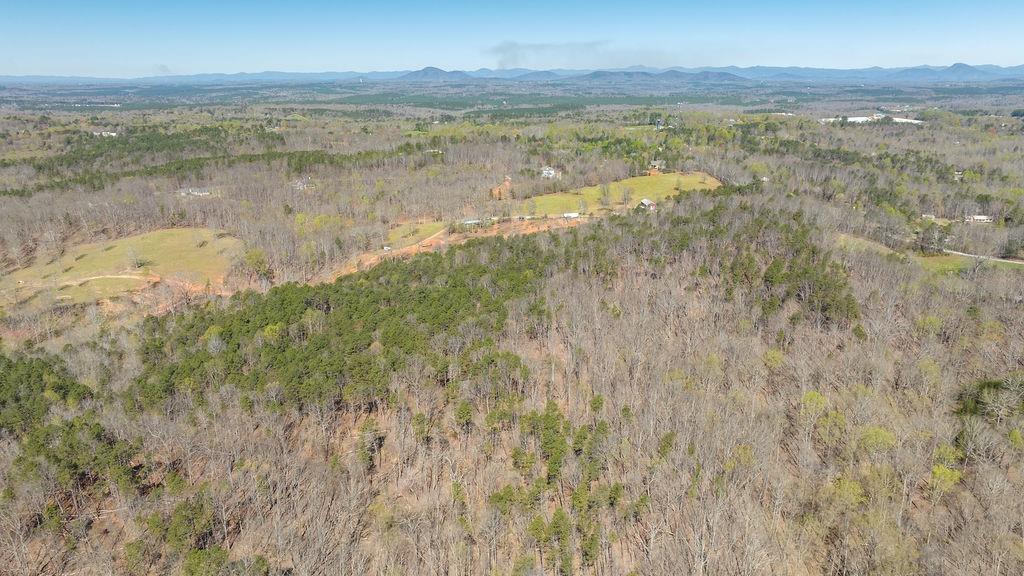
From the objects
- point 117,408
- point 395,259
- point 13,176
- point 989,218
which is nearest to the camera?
point 117,408

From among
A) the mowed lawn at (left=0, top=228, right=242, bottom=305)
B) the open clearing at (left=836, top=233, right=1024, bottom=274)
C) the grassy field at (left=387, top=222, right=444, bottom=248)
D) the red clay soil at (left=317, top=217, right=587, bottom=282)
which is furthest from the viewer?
the grassy field at (left=387, top=222, right=444, bottom=248)

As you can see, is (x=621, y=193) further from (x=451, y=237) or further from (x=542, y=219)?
(x=451, y=237)

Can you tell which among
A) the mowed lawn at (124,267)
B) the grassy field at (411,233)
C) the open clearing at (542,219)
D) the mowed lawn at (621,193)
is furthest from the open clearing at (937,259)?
the mowed lawn at (124,267)

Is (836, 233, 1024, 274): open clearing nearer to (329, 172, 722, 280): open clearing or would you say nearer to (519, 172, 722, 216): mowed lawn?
(329, 172, 722, 280): open clearing

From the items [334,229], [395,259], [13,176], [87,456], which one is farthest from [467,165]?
[87,456]

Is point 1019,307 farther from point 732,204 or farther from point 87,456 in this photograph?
point 87,456

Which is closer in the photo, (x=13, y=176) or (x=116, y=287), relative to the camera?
(x=116, y=287)

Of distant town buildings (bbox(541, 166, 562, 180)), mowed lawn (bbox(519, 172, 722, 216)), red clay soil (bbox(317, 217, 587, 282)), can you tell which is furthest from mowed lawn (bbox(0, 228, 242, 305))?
distant town buildings (bbox(541, 166, 562, 180))

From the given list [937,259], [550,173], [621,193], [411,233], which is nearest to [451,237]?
[411,233]
